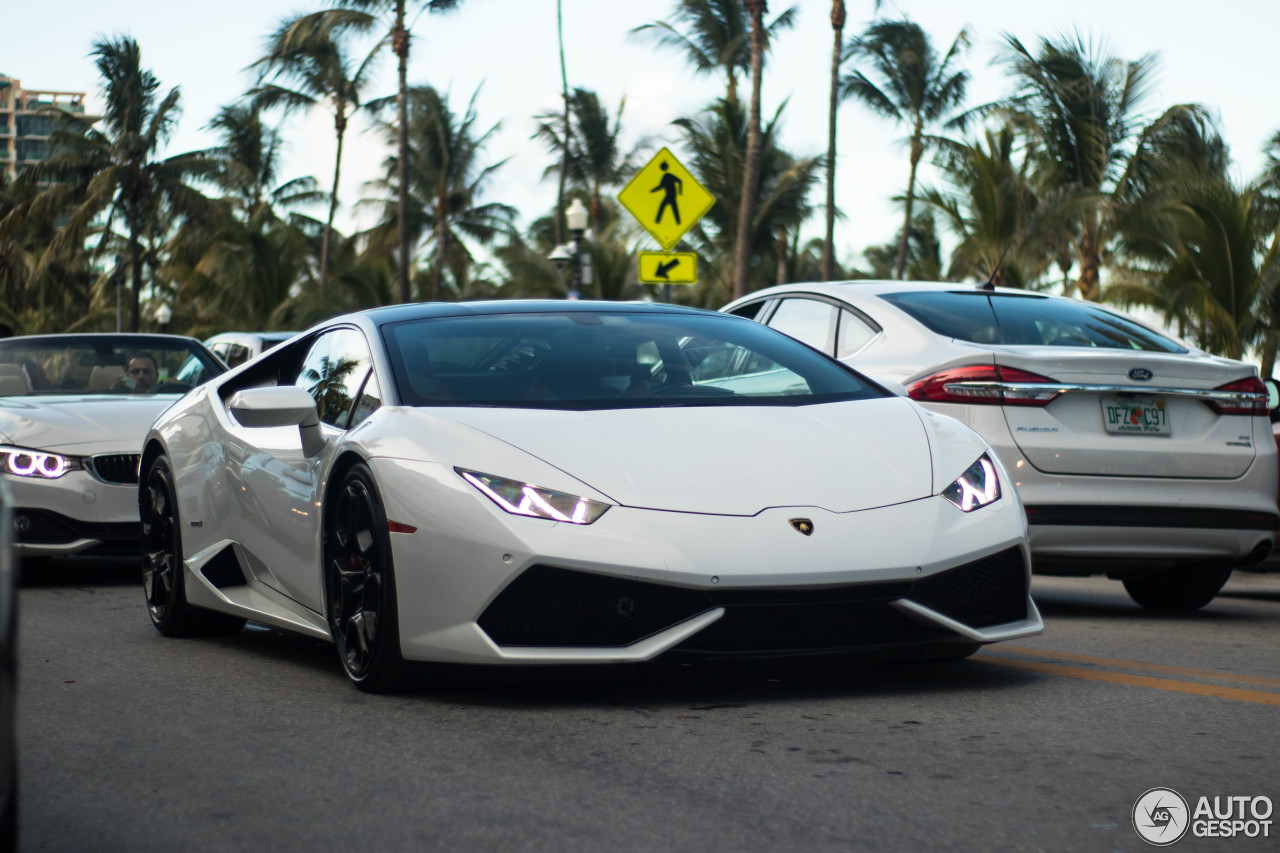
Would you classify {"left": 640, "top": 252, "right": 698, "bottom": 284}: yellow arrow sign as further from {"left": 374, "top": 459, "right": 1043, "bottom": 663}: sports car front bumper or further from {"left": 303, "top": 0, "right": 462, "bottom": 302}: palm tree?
{"left": 303, "top": 0, "right": 462, "bottom": 302}: palm tree

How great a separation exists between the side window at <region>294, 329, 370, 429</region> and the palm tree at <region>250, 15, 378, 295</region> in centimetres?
3680

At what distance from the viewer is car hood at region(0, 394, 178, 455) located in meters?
8.30

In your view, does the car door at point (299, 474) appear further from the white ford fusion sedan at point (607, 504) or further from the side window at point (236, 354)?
the side window at point (236, 354)

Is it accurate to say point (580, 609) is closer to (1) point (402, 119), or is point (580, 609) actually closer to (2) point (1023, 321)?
(2) point (1023, 321)

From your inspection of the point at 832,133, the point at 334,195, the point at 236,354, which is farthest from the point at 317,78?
the point at 236,354

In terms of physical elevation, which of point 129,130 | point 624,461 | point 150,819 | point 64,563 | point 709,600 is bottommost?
point 64,563

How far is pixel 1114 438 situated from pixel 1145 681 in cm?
188

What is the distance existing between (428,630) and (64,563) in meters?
6.36

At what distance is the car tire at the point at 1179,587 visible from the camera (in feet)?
22.9

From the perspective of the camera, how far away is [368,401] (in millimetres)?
4922

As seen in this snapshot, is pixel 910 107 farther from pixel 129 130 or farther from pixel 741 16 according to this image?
pixel 129 130

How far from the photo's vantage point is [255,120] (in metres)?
60.3

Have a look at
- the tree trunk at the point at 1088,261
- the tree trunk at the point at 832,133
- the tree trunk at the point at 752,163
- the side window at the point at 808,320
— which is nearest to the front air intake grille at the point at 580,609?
the side window at the point at 808,320

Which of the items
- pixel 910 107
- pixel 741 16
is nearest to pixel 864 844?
pixel 741 16
